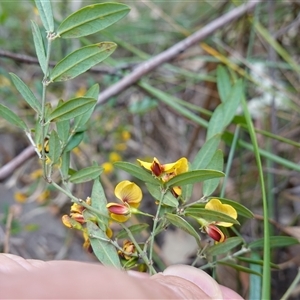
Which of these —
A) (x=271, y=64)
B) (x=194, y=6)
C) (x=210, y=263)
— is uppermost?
(x=194, y=6)

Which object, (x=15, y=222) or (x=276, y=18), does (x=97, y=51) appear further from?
(x=276, y=18)

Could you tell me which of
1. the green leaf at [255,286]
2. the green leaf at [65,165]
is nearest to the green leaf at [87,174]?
the green leaf at [65,165]

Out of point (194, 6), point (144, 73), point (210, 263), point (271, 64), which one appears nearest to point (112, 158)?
point (144, 73)

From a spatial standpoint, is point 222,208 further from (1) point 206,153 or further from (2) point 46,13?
(2) point 46,13

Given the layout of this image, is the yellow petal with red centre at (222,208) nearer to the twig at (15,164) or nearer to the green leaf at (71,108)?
the green leaf at (71,108)

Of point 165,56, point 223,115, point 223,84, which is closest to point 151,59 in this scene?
point 165,56

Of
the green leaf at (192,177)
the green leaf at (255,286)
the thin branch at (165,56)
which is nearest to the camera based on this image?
the green leaf at (192,177)
